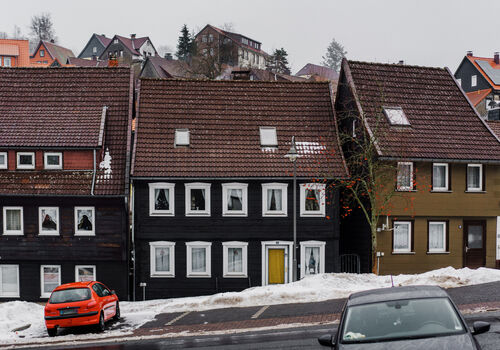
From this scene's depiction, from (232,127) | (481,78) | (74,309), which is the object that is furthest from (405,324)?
(481,78)

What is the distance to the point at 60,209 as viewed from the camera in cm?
2745

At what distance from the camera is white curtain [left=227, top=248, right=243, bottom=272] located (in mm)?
27391

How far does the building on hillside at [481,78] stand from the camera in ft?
241

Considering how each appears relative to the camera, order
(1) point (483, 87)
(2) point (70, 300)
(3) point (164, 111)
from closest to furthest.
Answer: (2) point (70, 300)
(3) point (164, 111)
(1) point (483, 87)

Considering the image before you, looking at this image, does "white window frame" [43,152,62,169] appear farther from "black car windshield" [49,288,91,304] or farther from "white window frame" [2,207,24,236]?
"black car windshield" [49,288,91,304]

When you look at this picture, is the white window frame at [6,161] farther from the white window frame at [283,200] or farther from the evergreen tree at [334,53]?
the evergreen tree at [334,53]

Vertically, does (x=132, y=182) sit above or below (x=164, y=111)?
below

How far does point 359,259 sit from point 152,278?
973cm

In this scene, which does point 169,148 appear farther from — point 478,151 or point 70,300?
point 478,151

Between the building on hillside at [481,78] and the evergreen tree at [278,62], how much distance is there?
25.0 metres

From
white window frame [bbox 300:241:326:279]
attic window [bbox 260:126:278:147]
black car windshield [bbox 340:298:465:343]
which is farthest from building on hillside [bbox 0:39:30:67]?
black car windshield [bbox 340:298:465:343]

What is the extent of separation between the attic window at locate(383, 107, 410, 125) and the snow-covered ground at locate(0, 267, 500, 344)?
26.3 ft

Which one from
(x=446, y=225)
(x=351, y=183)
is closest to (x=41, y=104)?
(x=351, y=183)

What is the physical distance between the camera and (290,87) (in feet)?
102
